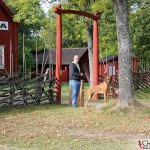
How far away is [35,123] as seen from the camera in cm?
1038

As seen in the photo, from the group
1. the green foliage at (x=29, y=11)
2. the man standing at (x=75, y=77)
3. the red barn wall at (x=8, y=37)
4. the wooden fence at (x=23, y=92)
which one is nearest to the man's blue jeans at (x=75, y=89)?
the man standing at (x=75, y=77)

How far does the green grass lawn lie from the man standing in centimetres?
99

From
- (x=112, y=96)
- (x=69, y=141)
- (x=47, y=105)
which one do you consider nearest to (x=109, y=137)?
(x=69, y=141)

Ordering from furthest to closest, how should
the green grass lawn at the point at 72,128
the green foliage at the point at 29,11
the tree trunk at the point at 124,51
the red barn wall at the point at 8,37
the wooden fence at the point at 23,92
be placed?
the red barn wall at the point at 8,37, the green foliage at the point at 29,11, the wooden fence at the point at 23,92, the tree trunk at the point at 124,51, the green grass lawn at the point at 72,128

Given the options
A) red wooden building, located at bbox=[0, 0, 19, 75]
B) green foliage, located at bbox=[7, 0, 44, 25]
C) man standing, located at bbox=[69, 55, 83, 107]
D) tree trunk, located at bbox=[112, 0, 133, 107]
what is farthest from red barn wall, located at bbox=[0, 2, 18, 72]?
tree trunk, located at bbox=[112, 0, 133, 107]

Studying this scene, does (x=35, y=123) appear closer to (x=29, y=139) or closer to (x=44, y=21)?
(x=29, y=139)

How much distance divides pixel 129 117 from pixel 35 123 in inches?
105

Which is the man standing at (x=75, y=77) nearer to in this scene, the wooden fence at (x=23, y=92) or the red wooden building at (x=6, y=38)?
the wooden fence at (x=23, y=92)

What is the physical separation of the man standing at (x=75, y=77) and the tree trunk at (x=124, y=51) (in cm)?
229

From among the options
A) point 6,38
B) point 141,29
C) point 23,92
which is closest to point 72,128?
point 23,92

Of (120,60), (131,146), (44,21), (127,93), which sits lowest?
(131,146)

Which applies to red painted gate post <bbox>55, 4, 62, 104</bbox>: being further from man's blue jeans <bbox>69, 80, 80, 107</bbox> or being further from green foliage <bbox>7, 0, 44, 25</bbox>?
green foliage <bbox>7, 0, 44, 25</bbox>

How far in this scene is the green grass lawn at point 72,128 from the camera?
25.6 ft

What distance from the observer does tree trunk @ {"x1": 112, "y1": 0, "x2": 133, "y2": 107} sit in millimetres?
12055
